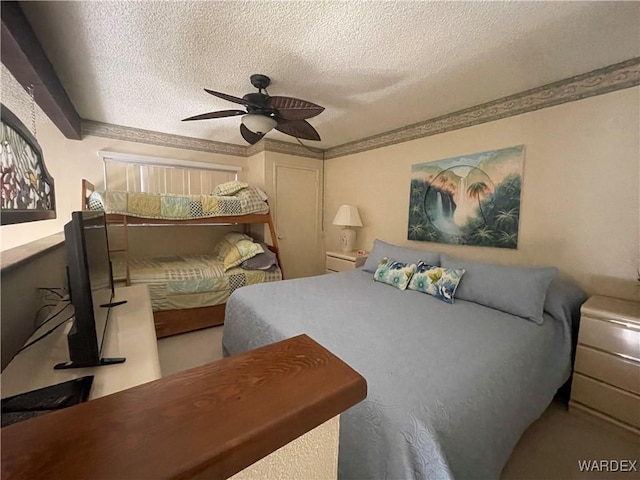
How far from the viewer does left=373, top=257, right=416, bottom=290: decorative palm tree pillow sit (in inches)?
92.4

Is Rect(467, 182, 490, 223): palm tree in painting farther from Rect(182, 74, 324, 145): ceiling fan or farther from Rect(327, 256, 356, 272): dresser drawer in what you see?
Rect(182, 74, 324, 145): ceiling fan

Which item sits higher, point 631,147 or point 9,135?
point 631,147

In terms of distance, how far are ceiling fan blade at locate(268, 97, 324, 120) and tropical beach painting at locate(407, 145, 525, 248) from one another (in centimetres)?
155

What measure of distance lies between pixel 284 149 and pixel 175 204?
1.68 meters

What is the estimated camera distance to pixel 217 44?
1621 millimetres

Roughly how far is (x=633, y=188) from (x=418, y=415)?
2.07m

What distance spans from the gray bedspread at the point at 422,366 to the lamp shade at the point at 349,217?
1.44 meters

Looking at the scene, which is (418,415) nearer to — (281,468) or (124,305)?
(281,468)

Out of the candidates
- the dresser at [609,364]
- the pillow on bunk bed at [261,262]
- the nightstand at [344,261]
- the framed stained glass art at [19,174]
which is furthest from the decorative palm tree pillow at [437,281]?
the framed stained glass art at [19,174]

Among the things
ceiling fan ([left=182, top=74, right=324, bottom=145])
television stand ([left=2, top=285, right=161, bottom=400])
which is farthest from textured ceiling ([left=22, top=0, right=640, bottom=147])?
television stand ([left=2, top=285, right=161, bottom=400])

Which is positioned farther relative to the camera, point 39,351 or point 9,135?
point 9,135

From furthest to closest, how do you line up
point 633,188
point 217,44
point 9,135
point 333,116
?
point 333,116, point 633,188, point 217,44, point 9,135

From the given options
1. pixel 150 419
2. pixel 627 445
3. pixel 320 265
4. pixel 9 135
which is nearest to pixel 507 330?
pixel 627 445

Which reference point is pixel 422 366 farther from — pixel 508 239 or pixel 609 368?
pixel 508 239
